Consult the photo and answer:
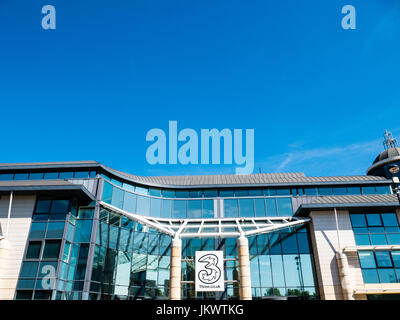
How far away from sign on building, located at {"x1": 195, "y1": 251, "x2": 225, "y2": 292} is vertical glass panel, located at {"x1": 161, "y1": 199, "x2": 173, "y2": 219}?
8.80 metres

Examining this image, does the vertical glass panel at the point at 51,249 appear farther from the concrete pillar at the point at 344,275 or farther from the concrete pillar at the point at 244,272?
the concrete pillar at the point at 344,275

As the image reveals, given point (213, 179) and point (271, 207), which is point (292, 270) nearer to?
point (271, 207)

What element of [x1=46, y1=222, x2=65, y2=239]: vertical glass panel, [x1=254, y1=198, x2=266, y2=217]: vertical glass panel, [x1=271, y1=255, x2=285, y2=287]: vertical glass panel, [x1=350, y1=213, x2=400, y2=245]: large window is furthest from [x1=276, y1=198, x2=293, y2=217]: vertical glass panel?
[x1=46, y1=222, x2=65, y2=239]: vertical glass panel

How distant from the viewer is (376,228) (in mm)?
24172

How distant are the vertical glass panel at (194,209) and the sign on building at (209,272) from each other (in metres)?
8.39

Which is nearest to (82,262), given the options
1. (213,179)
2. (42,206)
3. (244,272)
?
(42,206)

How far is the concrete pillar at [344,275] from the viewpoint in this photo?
68.8 ft

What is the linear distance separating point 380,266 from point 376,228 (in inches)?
119

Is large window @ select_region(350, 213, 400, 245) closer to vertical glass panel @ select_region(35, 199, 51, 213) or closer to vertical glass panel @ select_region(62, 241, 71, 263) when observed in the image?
vertical glass panel @ select_region(62, 241, 71, 263)

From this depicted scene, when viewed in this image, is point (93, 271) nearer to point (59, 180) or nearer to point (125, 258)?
point (125, 258)
